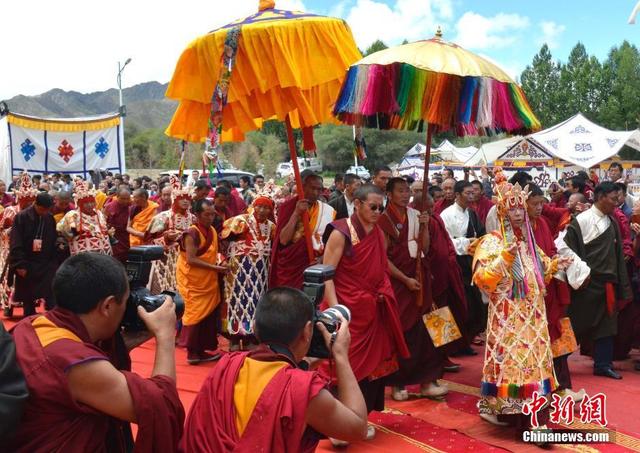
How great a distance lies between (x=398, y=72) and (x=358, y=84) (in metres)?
0.30

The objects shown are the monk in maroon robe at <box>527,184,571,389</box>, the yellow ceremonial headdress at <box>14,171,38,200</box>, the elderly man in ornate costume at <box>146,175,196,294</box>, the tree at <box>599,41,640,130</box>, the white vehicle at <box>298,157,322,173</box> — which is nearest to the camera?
the monk in maroon robe at <box>527,184,571,389</box>

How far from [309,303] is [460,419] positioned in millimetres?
3265

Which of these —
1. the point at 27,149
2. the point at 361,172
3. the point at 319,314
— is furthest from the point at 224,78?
the point at 27,149

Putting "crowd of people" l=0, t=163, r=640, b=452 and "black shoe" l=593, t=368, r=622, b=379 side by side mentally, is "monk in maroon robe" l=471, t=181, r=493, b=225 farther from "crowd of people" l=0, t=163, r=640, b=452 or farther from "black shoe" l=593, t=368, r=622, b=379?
"black shoe" l=593, t=368, r=622, b=379

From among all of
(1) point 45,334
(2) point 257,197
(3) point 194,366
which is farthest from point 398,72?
(3) point 194,366

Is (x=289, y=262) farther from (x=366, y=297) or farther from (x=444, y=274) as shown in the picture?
(x=366, y=297)

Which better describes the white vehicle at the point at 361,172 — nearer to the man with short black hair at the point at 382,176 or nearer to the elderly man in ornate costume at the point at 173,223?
the elderly man in ornate costume at the point at 173,223

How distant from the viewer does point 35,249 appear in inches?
335

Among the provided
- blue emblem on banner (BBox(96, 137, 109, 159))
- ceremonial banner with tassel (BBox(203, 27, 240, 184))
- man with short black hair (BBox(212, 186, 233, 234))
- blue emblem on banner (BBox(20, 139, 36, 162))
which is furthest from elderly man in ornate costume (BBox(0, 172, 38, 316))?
blue emblem on banner (BBox(96, 137, 109, 159))

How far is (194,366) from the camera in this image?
7.21 m

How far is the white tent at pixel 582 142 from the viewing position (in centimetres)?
2173

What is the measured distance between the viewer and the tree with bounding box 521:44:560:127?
56.0 meters

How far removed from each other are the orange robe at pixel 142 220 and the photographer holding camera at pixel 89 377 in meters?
7.57

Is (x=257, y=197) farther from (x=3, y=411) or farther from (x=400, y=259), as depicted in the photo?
(x=3, y=411)
